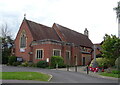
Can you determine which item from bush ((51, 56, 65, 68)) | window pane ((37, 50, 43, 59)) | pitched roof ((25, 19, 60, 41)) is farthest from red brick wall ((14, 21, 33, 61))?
bush ((51, 56, 65, 68))

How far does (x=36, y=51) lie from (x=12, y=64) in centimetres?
552

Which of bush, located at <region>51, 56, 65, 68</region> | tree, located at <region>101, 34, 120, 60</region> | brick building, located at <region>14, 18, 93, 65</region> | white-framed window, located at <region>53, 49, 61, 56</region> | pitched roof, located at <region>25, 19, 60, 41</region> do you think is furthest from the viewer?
pitched roof, located at <region>25, 19, 60, 41</region>

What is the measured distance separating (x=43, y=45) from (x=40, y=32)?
6.36 meters

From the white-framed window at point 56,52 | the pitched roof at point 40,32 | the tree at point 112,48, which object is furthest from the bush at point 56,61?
the tree at point 112,48

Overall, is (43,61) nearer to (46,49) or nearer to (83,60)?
(46,49)

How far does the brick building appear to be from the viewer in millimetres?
31672

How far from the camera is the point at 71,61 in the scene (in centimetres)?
3750

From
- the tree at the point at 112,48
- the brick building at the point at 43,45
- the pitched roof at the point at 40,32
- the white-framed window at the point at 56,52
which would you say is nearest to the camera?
the tree at the point at 112,48

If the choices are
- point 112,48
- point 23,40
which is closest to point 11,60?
point 23,40

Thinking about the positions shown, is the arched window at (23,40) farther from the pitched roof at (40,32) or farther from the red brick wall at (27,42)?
the pitched roof at (40,32)

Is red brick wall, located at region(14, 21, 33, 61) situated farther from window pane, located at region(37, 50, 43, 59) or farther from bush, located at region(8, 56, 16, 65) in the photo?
window pane, located at region(37, 50, 43, 59)

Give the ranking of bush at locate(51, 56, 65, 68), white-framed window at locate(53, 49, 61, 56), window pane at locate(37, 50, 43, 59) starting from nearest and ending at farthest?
bush at locate(51, 56, 65, 68), window pane at locate(37, 50, 43, 59), white-framed window at locate(53, 49, 61, 56)

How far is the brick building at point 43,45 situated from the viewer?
1247 inches

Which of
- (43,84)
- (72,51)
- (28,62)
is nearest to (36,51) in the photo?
(28,62)
